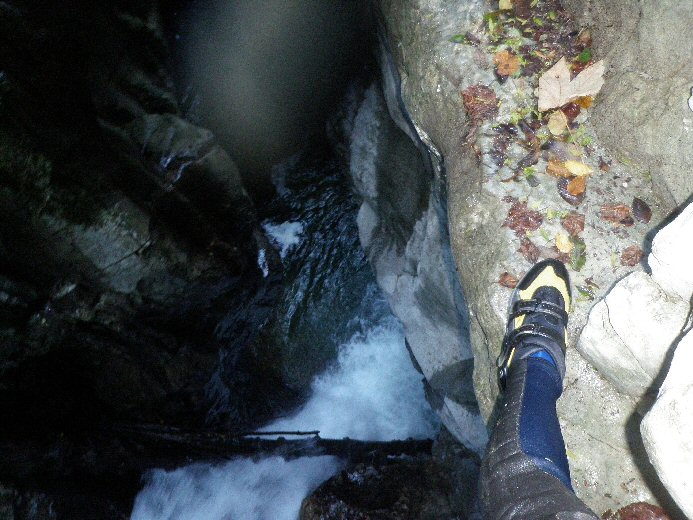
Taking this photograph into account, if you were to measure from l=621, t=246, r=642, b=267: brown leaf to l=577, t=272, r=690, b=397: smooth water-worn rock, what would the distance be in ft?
1.31

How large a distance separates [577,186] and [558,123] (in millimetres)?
437

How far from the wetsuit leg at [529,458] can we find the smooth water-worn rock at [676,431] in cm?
42

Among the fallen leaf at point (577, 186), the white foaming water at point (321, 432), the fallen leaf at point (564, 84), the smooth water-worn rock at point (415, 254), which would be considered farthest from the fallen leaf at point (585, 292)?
the white foaming water at point (321, 432)

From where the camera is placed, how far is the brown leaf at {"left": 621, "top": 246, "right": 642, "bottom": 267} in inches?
97.0

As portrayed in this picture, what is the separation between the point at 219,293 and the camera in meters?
5.47

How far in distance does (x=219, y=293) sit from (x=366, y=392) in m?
2.80

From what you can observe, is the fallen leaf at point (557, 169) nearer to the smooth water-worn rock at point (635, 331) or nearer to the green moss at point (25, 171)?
the smooth water-worn rock at point (635, 331)

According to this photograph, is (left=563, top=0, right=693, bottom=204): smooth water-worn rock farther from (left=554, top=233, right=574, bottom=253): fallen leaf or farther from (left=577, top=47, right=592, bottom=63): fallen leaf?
(left=554, top=233, right=574, bottom=253): fallen leaf

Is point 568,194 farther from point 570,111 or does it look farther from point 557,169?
point 570,111

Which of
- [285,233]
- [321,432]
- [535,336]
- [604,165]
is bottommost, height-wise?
[321,432]

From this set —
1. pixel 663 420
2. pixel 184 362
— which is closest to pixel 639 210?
pixel 663 420

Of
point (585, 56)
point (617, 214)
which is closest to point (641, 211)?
point (617, 214)

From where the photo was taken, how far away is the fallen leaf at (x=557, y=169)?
8.88 ft

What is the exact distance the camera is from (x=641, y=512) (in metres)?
2.25
